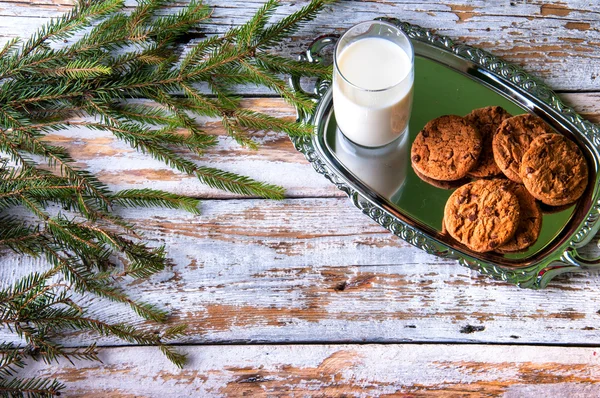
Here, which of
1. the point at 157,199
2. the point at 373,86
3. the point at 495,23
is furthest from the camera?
the point at 495,23

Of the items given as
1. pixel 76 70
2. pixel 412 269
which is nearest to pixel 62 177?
pixel 76 70

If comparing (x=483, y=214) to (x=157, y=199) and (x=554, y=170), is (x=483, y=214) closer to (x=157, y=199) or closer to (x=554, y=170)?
(x=554, y=170)

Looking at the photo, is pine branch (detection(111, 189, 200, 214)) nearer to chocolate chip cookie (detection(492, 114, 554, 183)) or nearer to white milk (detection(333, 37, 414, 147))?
white milk (detection(333, 37, 414, 147))

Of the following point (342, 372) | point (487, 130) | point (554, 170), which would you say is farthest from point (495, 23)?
point (342, 372)

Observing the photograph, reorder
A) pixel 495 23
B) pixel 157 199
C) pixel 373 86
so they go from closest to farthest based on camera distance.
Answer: pixel 373 86 → pixel 157 199 → pixel 495 23

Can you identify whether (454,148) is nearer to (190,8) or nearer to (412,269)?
(412,269)
